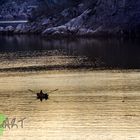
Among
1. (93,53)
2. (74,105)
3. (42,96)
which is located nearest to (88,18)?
(93,53)

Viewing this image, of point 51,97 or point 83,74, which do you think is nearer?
point 51,97

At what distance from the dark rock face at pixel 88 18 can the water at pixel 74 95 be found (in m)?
33.2

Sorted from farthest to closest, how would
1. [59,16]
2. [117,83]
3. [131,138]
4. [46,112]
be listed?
[59,16] → [117,83] → [46,112] → [131,138]

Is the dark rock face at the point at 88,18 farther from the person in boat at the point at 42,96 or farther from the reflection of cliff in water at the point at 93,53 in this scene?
the person in boat at the point at 42,96

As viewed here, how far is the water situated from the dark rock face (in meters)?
33.2

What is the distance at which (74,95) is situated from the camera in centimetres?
5172

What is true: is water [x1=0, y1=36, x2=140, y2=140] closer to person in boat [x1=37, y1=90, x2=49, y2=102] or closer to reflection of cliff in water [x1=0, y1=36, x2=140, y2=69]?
reflection of cliff in water [x1=0, y1=36, x2=140, y2=69]

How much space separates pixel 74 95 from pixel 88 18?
85056 mm

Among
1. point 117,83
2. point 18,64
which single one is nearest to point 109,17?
point 18,64

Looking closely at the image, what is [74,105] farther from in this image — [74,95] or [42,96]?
[74,95]

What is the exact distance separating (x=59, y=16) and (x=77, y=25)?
58.3 ft

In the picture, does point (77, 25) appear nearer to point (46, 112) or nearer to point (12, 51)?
point (12, 51)

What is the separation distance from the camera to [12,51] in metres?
102

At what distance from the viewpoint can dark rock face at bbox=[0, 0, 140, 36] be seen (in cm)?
12431
